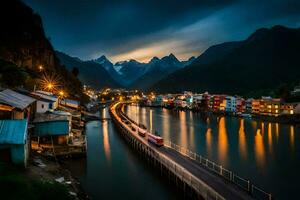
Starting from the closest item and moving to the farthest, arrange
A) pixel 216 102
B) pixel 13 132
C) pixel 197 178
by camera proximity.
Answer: pixel 197 178
pixel 13 132
pixel 216 102

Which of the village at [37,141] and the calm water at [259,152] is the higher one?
the village at [37,141]

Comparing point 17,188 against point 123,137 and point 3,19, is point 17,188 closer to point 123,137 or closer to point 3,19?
point 123,137

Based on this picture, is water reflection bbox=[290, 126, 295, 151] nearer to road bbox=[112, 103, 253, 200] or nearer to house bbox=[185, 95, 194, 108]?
road bbox=[112, 103, 253, 200]

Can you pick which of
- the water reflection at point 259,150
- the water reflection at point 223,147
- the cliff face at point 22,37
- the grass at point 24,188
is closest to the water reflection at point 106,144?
the water reflection at point 223,147

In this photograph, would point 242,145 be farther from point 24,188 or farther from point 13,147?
point 24,188

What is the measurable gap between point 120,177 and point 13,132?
16.4 meters

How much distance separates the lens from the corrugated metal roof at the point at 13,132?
2777cm

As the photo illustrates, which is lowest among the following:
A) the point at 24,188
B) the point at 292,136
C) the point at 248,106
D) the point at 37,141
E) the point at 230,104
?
the point at 292,136

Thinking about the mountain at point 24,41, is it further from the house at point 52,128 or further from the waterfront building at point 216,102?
the waterfront building at point 216,102

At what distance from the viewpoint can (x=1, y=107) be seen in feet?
115

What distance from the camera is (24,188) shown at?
21.2 m

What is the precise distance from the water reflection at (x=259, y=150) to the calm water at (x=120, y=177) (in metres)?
19.8

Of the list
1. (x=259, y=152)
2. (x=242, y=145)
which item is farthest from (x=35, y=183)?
(x=242, y=145)

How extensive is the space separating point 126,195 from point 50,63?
292ft
